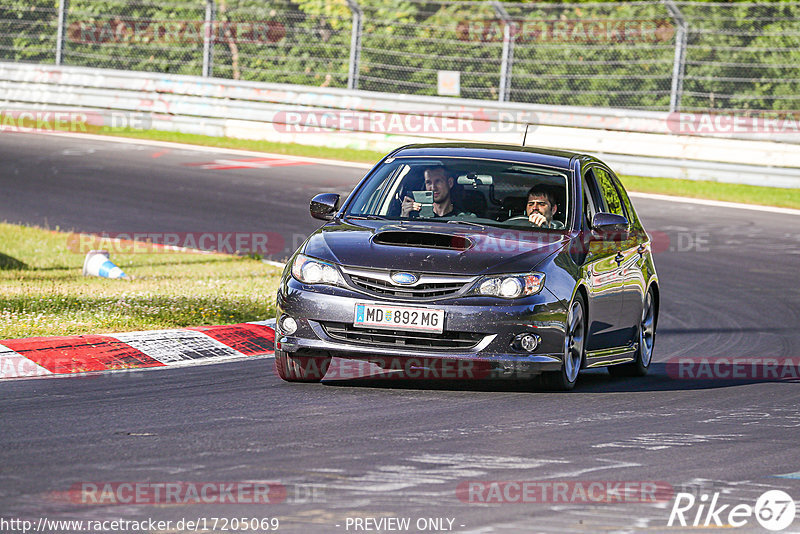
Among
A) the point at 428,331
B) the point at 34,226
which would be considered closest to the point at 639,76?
the point at 34,226

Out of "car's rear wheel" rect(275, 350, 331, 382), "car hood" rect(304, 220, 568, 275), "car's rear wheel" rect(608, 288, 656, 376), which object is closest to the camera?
"car hood" rect(304, 220, 568, 275)

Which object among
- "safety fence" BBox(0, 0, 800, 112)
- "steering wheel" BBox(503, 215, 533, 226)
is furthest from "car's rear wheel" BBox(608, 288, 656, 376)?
"safety fence" BBox(0, 0, 800, 112)

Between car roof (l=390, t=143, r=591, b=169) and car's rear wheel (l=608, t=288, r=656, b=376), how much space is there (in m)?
1.27

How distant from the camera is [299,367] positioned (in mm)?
8891

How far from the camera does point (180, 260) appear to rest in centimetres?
1552

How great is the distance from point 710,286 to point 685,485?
909cm

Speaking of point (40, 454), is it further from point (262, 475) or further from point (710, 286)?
point (710, 286)

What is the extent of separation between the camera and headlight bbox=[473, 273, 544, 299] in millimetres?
8367

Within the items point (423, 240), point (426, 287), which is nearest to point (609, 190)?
point (423, 240)

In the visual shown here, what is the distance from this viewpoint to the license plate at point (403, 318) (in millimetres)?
8297

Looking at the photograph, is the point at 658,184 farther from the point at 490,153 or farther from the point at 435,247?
the point at 435,247

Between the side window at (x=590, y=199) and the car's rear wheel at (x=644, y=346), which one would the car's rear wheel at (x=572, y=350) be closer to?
the side window at (x=590, y=199)

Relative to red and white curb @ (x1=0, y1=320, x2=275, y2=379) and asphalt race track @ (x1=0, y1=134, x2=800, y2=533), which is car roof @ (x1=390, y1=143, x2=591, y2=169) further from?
red and white curb @ (x1=0, y1=320, x2=275, y2=379)

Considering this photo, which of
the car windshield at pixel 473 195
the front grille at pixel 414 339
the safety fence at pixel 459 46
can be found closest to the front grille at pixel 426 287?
the front grille at pixel 414 339
